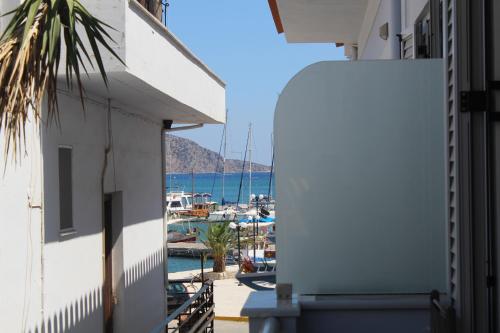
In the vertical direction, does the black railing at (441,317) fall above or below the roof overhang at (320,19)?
Answer: below

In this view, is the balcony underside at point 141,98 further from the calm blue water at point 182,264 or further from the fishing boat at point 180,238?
the fishing boat at point 180,238

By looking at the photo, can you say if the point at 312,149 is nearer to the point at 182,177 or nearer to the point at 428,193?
the point at 428,193

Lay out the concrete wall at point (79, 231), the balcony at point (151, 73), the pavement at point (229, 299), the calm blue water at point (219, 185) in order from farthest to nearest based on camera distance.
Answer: the calm blue water at point (219, 185) → the pavement at point (229, 299) → the balcony at point (151, 73) → the concrete wall at point (79, 231)

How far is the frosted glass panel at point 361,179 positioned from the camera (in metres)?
4.25

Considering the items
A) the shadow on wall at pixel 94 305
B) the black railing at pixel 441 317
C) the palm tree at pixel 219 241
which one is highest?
the black railing at pixel 441 317

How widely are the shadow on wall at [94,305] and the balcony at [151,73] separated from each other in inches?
92.1

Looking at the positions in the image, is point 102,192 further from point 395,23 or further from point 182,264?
point 182,264

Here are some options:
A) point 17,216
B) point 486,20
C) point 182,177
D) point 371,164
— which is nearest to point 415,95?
point 371,164

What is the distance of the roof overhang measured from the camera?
39.2ft

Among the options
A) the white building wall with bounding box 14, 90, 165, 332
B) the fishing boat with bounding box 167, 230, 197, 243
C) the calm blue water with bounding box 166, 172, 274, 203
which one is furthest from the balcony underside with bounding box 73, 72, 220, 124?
the calm blue water with bounding box 166, 172, 274, 203

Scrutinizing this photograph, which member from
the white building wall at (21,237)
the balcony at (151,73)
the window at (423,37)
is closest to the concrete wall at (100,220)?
the white building wall at (21,237)

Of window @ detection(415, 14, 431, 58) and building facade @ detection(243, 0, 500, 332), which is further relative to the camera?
window @ detection(415, 14, 431, 58)

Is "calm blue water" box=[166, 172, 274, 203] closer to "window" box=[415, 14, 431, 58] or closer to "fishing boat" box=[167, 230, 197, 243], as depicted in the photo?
"fishing boat" box=[167, 230, 197, 243]

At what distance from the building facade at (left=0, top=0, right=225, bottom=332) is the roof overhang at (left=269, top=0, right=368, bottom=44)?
2066 millimetres
